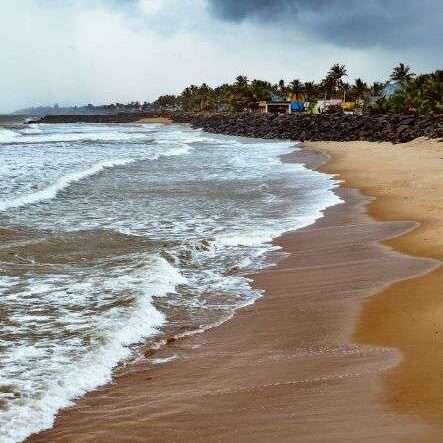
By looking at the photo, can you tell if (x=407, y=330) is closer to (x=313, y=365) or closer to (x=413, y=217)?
(x=313, y=365)

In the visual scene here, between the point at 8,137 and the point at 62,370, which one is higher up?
the point at 8,137

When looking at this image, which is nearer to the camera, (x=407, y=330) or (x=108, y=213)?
(x=407, y=330)

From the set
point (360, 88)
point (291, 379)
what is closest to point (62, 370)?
point (291, 379)

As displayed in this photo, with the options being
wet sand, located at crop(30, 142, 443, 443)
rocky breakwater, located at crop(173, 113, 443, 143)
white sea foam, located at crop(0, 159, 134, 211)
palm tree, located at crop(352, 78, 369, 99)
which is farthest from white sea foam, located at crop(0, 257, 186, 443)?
palm tree, located at crop(352, 78, 369, 99)

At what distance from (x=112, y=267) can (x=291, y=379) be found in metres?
5.40

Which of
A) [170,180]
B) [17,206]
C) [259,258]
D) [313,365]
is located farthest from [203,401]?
[170,180]

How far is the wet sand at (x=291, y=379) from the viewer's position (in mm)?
4719

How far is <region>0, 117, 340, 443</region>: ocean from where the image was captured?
241 inches

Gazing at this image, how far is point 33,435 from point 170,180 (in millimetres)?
21509

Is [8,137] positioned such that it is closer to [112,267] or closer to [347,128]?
[347,128]

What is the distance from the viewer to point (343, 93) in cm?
11594

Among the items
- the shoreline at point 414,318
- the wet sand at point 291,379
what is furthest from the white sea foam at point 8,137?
the wet sand at point 291,379

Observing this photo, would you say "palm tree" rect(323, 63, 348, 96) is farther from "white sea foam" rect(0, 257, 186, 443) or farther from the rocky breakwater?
"white sea foam" rect(0, 257, 186, 443)

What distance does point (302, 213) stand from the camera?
16.3 m
